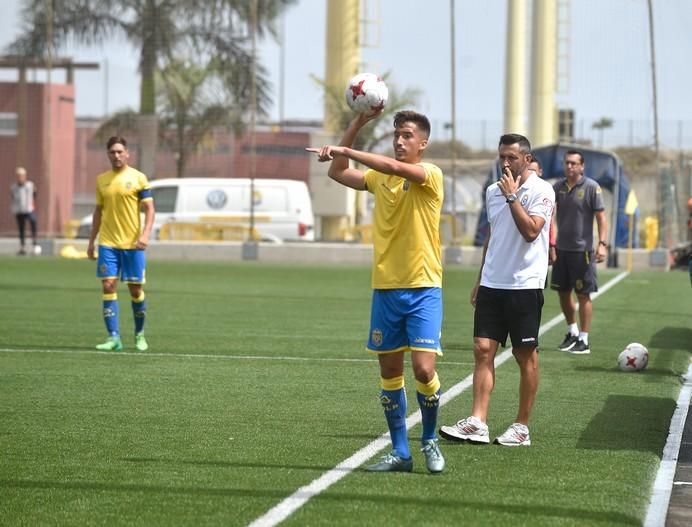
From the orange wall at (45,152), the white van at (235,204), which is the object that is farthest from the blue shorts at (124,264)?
the orange wall at (45,152)

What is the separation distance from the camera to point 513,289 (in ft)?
29.3

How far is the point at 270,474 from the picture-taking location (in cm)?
760

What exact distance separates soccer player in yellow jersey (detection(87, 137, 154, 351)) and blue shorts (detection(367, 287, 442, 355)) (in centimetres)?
681

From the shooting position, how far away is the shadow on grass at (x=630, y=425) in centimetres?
881

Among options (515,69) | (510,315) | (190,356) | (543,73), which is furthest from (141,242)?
(515,69)

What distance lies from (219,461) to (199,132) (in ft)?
105

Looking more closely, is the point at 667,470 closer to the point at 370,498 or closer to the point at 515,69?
the point at 370,498

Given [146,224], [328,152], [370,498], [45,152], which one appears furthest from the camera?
[45,152]

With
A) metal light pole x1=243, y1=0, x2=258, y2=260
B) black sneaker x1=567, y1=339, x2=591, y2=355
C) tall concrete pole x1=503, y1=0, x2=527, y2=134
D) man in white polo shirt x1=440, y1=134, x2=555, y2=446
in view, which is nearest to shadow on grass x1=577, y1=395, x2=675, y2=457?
man in white polo shirt x1=440, y1=134, x2=555, y2=446

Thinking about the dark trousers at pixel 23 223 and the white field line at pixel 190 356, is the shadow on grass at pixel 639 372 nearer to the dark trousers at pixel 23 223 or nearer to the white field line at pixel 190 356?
the white field line at pixel 190 356

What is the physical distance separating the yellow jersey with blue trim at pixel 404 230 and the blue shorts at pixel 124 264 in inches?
269

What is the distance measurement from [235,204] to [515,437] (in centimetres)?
2935

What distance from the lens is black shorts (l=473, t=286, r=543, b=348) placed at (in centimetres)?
889

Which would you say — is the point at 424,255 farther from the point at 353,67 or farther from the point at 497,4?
the point at 353,67
